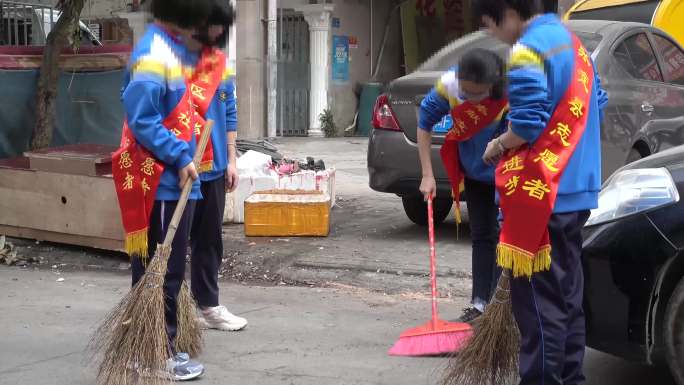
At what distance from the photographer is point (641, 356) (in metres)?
3.51

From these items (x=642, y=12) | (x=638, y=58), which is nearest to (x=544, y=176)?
(x=638, y=58)

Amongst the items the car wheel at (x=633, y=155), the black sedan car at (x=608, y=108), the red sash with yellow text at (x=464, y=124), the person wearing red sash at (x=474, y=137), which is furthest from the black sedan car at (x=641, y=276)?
the car wheel at (x=633, y=155)

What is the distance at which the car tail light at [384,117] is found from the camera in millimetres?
6695

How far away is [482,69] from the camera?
414 cm

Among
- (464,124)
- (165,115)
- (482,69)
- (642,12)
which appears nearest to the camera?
(165,115)

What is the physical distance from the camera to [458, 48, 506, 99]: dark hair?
4129 mm

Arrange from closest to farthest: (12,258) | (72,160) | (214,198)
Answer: (214,198) < (72,160) < (12,258)

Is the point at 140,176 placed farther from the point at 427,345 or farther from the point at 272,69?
the point at 272,69

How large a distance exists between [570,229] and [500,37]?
0.76m

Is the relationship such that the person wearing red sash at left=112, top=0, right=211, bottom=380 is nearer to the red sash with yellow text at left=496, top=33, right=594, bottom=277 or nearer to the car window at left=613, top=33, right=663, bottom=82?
the red sash with yellow text at left=496, top=33, right=594, bottom=277

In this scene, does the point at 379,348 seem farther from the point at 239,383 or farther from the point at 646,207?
the point at 646,207

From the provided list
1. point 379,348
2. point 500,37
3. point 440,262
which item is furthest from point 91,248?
point 500,37

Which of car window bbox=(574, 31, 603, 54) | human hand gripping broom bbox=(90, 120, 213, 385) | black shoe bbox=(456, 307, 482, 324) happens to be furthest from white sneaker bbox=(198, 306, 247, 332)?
car window bbox=(574, 31, 603, 54)

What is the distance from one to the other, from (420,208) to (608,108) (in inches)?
67.3
